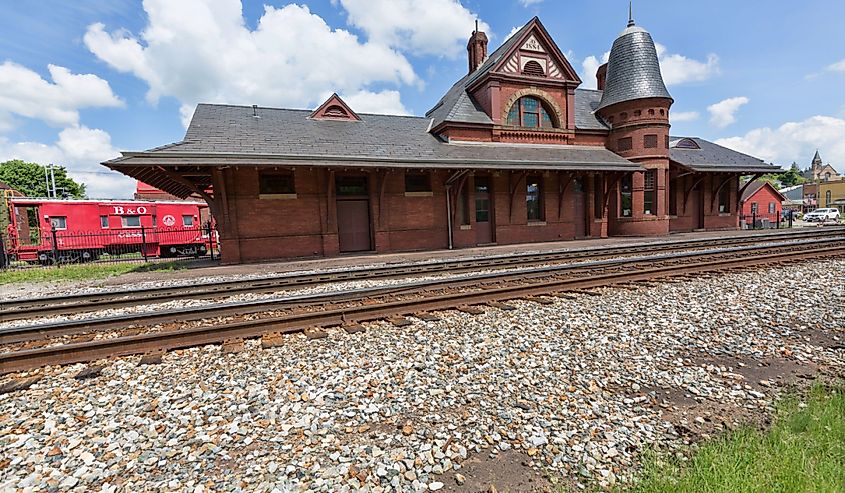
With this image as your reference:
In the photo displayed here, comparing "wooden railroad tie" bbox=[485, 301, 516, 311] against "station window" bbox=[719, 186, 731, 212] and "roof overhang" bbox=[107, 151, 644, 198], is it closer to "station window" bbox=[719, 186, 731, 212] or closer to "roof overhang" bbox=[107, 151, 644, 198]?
"roof overhang" bbox=[107, 151, 644, 198]

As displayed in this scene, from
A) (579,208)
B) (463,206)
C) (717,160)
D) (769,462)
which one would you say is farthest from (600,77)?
(769,462)

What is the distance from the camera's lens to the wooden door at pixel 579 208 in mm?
22203

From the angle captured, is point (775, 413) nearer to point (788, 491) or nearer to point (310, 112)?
point (788, 491)

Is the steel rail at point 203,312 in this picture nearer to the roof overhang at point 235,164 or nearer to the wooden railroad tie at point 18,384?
the wooden railroad tie at point 18,384

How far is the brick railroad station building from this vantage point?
15.3m

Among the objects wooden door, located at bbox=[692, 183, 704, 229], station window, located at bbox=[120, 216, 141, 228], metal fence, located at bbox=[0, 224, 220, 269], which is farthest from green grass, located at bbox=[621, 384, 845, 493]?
wooden door, located at bbox=[692, 183, 704, 229]

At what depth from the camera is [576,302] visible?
6707 millimetres

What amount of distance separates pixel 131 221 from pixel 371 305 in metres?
22.0

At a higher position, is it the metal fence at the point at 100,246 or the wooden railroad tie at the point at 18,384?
the metal fence at the point at 100,246

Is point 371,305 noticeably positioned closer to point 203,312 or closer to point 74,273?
point 203,312

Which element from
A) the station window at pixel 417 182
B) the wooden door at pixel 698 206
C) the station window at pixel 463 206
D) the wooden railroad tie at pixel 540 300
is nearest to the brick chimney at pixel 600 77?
the wooden door at pixel 698 206

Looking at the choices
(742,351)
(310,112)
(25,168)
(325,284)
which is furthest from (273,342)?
(25,168)

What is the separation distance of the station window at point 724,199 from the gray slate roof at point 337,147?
1067 centimetres

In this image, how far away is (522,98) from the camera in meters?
22.4
